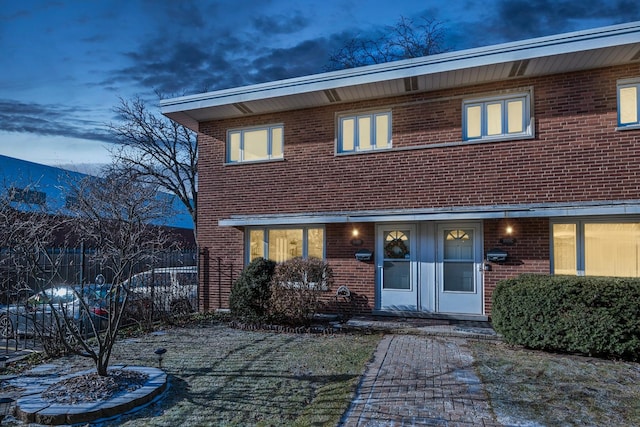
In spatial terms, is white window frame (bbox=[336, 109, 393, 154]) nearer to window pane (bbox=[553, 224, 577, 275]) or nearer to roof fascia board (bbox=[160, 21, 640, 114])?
roof fascia board (bbox=[160, 21, 640, 114])

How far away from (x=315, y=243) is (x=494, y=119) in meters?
5.16

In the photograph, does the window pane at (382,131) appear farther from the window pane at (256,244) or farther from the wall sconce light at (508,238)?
the window pane at (256,244)

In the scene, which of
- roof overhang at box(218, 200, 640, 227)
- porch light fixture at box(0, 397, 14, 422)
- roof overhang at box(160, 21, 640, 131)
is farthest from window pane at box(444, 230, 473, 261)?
porch light fixture at box(0, 397, 14, 422)

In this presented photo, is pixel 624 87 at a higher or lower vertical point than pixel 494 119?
higher

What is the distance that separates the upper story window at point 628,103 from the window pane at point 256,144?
26.6ft

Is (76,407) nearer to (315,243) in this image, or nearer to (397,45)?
(315,243)

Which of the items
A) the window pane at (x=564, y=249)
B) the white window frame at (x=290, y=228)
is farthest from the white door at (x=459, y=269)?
the white window frame at (x=290, y=228)

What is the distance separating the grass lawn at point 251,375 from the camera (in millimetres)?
4395

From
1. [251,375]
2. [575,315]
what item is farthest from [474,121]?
[251,375]

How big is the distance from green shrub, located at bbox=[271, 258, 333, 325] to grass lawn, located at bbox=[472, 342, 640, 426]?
3.47 meters

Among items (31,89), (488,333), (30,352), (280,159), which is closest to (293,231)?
(280,159)

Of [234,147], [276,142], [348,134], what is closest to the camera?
[348,134]

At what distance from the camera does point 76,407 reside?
4.43m

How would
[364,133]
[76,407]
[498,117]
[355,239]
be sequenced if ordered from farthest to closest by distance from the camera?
[364,133]
[355,239]
[498,117]
[76,407]
